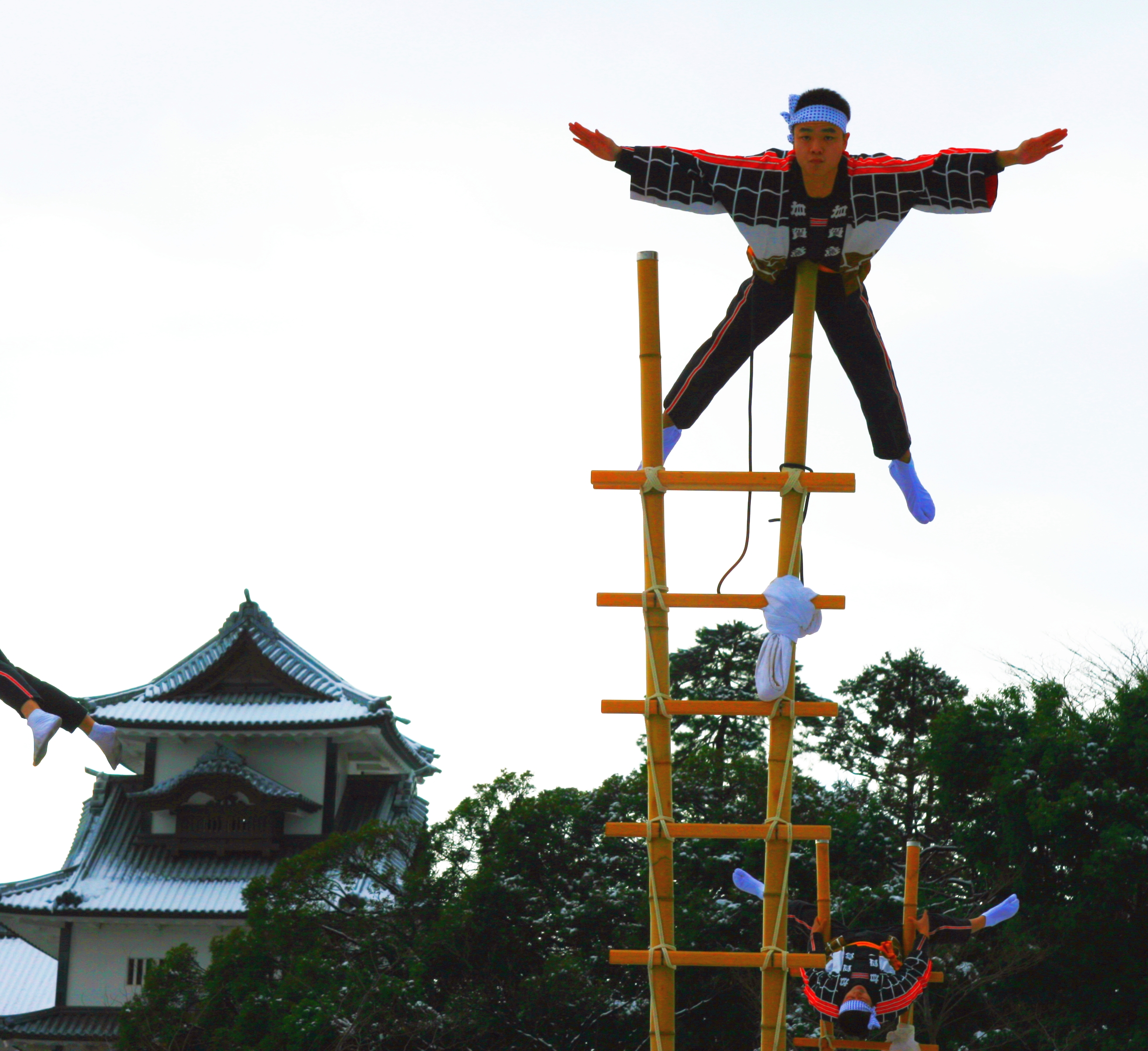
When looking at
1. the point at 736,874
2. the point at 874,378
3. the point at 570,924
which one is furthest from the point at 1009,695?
the point at 874,378

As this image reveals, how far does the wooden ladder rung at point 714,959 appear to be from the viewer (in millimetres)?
4645

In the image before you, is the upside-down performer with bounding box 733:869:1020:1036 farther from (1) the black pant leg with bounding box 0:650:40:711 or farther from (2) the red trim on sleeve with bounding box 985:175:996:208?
(1) the black pant leg with bounding box 0:650:40:711

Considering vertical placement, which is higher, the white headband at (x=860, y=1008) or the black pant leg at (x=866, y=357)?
the black pant leg at (x=866, y=357)

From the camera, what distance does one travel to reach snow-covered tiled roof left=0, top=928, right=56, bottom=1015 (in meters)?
22.0

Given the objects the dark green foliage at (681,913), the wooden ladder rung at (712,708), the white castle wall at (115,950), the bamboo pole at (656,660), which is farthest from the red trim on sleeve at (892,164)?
the white castle wall at (115,950)

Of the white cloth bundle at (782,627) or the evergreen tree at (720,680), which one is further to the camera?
the evergreen tree at (720,680)

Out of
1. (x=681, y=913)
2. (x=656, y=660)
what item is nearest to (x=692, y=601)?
(x=656, y=660)

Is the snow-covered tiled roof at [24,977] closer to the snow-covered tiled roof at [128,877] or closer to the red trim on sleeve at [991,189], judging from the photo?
the snow-covered tiled roof at [128,877]

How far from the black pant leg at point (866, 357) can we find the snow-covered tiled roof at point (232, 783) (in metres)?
15.2

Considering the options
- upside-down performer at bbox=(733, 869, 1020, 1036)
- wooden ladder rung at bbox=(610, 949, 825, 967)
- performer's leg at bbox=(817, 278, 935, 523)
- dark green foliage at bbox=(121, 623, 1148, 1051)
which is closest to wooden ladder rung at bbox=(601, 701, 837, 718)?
wooden ladder rung at bbox=(610, 949, 825, 967)

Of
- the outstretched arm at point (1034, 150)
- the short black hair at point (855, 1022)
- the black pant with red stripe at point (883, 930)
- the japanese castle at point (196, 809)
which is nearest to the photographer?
the outstretched arm at point (1034, 150)

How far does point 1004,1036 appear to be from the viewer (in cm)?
1228

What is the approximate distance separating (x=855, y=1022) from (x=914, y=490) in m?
2.06

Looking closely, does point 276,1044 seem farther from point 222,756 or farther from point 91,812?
point 91,812
